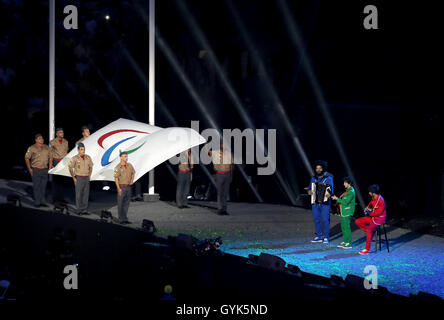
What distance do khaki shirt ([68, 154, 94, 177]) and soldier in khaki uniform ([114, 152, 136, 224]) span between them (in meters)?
1.13

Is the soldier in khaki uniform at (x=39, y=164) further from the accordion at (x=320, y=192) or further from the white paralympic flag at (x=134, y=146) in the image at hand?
the accordion at (x=320, y=192)

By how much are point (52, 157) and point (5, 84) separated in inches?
814

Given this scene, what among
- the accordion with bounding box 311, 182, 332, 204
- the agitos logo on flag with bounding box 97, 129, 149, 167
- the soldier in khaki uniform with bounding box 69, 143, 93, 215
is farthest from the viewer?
the agitos logo on flag with bounding box 97, 129, 149, 167

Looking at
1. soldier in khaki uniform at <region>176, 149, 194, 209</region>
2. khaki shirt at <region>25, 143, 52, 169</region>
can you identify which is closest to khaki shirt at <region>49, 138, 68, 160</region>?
khaki shirt at <region>25, 143, 52, 169</region>

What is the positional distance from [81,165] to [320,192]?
18.0ft

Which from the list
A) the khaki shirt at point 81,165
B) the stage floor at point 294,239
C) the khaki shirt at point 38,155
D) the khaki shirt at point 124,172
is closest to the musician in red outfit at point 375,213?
the stage floor at point 294,239

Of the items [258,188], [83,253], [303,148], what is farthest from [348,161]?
[83,253]

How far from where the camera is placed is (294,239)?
10938mm

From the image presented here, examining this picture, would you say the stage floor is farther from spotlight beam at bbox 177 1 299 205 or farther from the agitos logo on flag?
spotlight beam at bbox 177 1 299 205

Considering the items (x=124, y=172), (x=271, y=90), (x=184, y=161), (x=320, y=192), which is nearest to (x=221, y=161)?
(x=184, y=161)

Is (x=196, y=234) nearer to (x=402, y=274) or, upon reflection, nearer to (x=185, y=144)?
(x=185, y=144)

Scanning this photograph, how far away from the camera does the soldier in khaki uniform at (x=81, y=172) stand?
12.6 metres

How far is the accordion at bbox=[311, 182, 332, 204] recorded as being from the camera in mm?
10523

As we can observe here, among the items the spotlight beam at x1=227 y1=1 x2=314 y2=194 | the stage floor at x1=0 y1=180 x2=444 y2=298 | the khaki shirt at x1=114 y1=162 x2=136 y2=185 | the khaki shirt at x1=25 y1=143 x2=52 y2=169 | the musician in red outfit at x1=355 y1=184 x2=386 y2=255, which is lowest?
the stage floor at x1=0 y1=180 x2=444 y2=298
